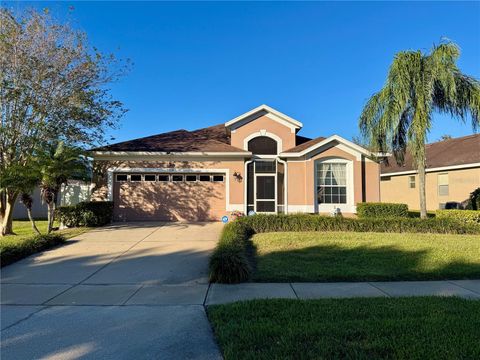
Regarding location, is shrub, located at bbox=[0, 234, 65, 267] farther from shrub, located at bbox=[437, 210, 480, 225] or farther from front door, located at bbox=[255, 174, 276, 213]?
shrub, located at bbox=[437, 210, 480, 225]

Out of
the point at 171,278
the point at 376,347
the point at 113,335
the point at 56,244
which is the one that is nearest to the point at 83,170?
the point at 56,244

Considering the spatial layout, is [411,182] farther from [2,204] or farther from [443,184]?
[2,204]

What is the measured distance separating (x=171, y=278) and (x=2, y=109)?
10.3 m

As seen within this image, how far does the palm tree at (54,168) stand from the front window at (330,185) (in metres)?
10.9

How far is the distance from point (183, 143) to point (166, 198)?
3182 mm

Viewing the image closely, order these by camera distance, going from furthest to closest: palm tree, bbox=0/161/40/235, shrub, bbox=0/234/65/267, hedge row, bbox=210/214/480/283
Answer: hedge row, bbox=210/214/480/283, palm tree, bbox=0/161/40/235, shrub, bbox=0/234/65/267

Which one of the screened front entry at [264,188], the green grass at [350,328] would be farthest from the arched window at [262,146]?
the green grass at [350,328]

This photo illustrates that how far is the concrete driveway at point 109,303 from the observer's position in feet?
12.4

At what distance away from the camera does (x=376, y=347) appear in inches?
137

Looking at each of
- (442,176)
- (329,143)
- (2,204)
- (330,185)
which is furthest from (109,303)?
(442,176)

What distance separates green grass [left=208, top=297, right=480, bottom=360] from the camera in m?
3.39

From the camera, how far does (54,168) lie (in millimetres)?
11359

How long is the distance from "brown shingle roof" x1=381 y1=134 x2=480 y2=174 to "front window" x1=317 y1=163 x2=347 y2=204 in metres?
4.36

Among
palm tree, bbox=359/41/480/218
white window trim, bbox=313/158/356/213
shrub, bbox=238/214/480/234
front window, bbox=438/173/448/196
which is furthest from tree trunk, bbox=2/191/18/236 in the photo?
front window, bbox=438/173/448/196
